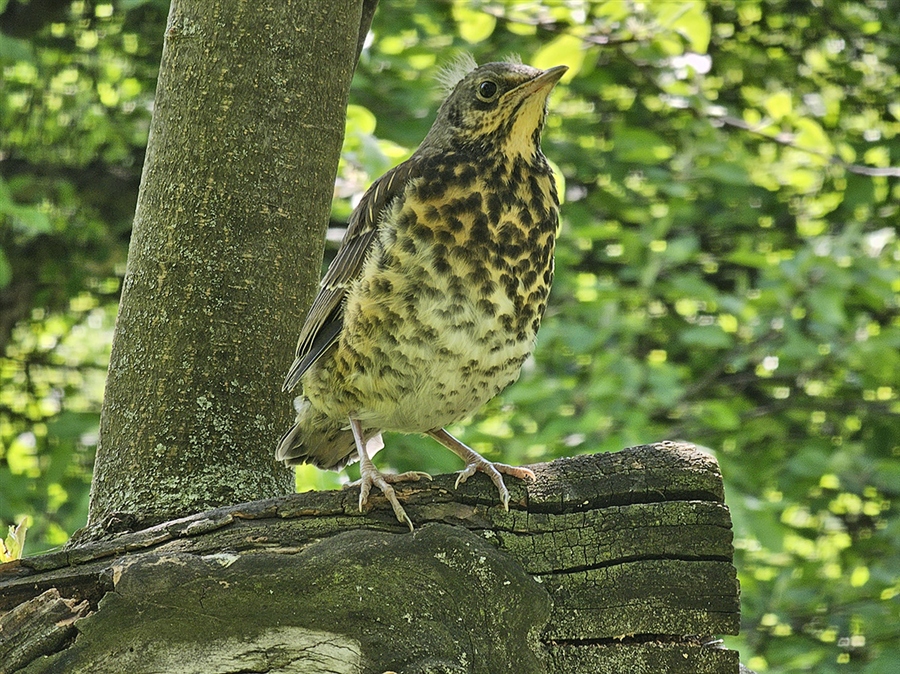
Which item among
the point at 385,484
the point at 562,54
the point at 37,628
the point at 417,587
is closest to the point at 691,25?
the point at 562,54

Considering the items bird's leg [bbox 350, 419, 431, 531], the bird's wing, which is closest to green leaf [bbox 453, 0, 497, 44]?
the bird's wing

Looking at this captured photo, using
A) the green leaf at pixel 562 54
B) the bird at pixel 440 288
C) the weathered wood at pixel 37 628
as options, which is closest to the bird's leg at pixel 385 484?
the bird at pixel 440 288

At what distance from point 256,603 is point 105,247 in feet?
13.0

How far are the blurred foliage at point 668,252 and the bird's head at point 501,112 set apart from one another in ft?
2.83

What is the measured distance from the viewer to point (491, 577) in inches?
78.2

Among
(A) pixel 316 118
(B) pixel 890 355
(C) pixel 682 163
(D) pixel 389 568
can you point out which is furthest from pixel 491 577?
(C) pixel 682 163

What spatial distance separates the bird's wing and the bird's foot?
0.55 m

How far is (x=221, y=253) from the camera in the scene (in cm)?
267

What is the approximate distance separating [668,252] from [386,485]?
9.65 feet

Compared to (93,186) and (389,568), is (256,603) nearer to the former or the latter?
(389,568)

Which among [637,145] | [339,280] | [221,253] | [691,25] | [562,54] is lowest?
[637,145]

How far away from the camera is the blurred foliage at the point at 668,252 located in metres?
4.62

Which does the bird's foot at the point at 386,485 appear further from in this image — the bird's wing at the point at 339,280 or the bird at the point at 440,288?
the bird's wing at the point at 339,280

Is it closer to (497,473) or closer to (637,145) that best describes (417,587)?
(497,473)
